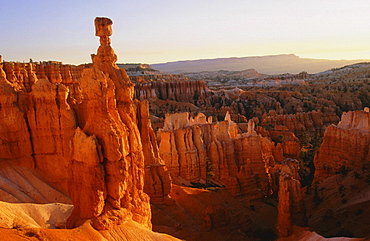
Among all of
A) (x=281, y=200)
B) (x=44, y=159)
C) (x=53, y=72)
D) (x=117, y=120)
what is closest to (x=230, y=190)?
(x=281, y=200)

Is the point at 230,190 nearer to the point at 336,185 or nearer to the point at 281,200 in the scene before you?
the point at 281,200

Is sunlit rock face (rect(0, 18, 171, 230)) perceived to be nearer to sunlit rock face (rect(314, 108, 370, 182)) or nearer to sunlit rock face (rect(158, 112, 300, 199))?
sunlit rock face (rect(158, 112, 300, 199))

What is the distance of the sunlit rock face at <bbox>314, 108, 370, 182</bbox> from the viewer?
2288 cm

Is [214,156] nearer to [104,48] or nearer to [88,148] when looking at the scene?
[104,48]

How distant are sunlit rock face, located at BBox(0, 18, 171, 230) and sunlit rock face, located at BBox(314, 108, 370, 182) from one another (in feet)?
47.4

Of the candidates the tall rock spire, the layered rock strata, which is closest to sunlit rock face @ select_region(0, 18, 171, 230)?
the tall rock spire

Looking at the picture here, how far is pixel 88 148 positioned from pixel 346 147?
68.2ft

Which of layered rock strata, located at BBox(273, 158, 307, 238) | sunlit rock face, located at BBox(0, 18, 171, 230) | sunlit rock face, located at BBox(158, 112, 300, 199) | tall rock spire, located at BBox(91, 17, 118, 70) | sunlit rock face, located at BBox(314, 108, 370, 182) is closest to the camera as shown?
sunlit rock face, located at BBox(0, 18, 171, 230)

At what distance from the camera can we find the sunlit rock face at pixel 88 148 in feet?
27.5

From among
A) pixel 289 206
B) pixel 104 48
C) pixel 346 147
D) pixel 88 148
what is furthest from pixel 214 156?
pixel 88 148

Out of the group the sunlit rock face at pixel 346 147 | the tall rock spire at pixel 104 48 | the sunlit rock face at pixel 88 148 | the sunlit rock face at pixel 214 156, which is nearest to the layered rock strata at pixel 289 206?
the sunlit rock face at pixel 88 148

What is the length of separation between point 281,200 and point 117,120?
8.25 meters

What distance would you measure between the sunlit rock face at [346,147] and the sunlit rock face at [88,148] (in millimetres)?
14446

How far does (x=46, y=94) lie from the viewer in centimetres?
1323
